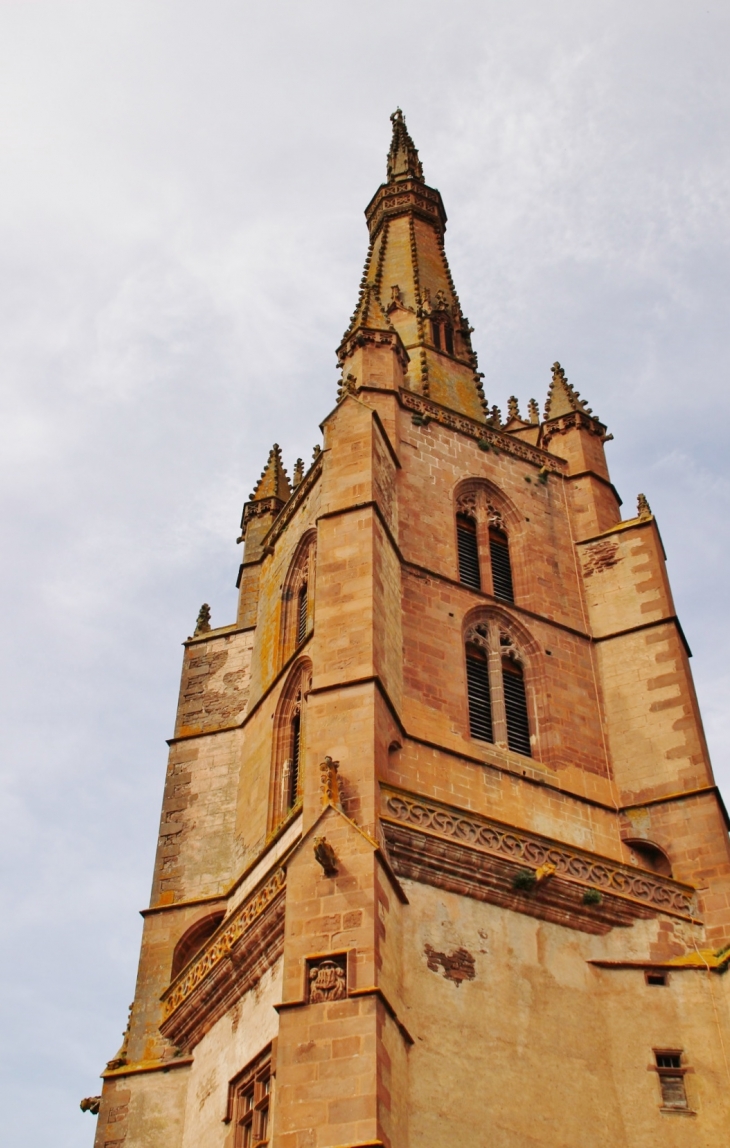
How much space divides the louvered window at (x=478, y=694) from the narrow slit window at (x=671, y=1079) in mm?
5166

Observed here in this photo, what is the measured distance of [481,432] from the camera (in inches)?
983

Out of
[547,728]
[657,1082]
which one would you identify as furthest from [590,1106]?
[547,728]

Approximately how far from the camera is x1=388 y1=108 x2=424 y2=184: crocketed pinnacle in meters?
37.0

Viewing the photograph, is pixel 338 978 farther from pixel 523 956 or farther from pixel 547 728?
pixel 547 728

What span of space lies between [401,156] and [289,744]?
2295 cm

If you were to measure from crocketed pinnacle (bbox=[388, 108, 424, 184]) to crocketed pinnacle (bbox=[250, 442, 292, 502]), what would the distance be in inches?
427

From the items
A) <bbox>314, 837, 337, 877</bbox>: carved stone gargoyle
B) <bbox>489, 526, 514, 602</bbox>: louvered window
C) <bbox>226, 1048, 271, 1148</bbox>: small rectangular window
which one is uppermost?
<bbox>489, 526, 514, 602</bbox>: louvered window

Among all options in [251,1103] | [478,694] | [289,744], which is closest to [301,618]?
[289,744]

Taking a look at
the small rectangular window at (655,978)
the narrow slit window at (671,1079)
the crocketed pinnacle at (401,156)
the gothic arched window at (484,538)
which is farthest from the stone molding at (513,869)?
the crocketed pinnacle at (401,156)

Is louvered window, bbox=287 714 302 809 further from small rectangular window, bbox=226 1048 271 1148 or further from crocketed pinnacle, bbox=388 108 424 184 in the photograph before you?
crocketed pinnacle, bbox=388 108 424 184

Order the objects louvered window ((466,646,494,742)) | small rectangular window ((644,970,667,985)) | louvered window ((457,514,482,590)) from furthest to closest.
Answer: louvered window ((457,514,482,590)) → louvered window ((466,646,494,742)) → small rectangular window ((644,970,667,985))

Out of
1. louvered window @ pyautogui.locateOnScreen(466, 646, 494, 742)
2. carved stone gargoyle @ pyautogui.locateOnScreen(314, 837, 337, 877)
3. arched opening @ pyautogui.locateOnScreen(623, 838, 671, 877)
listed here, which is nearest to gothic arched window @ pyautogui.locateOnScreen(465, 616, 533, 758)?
louvered window @ pyautogui.locateOnScreen(466, 646, 494, 742)

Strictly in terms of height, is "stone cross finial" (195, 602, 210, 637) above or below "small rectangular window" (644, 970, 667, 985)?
above

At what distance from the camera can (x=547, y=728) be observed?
20297 mm
